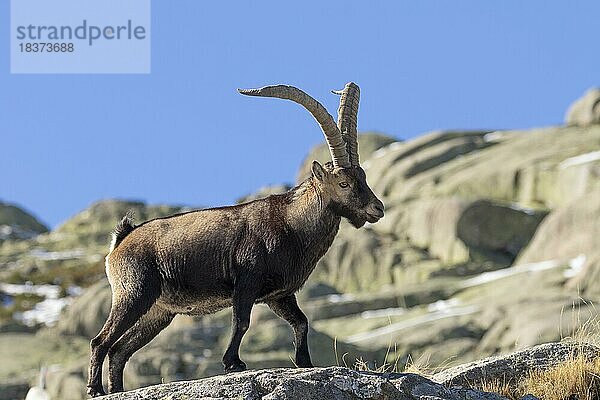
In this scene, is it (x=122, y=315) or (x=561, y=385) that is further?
(x=122, y=315)

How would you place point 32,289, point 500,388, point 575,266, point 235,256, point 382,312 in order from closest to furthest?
1. point 235,256
2. point 500,388
3. point 575,266
4. point 382,312
5. point 32,289

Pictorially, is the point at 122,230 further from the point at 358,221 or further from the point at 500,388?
the point at 500,388

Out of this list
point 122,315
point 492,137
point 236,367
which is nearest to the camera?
point 236,367

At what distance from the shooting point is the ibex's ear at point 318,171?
11539 mm

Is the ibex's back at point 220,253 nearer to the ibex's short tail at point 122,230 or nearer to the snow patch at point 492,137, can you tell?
the ibex's short tail at point 122,230

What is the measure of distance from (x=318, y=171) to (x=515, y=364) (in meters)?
2.83

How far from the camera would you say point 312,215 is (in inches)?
452

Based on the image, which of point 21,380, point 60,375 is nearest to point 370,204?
point 60,375

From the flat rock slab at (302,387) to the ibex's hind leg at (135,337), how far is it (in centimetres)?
178

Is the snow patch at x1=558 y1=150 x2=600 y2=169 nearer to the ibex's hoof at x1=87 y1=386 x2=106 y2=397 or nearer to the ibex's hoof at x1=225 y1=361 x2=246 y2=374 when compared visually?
the ibex's hoof at x1=225 y1=361 x2=246 y2=374

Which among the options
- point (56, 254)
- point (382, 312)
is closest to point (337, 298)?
point (382, 312)

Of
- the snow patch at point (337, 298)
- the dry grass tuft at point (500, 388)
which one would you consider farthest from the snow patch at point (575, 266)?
the dry grass tuft at point (500, 388)

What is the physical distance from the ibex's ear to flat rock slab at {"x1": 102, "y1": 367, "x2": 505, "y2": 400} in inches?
96.3

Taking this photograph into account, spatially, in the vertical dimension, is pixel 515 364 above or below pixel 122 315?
below
